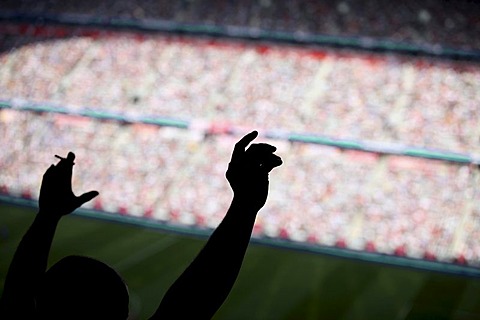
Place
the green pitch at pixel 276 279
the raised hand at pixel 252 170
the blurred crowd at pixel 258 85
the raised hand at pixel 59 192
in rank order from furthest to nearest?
the blurred crowd at pixel 258 85
the green pitch at pixel 276 279
the raised hand at pixel 59 192
the raised hand at pixel 252 170

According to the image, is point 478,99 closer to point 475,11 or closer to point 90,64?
point 475,11

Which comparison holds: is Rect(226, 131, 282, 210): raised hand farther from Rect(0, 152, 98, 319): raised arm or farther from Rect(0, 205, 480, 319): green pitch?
Rect(0, 205, 480, 319): green pitch

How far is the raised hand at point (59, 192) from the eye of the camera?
1.25 metres

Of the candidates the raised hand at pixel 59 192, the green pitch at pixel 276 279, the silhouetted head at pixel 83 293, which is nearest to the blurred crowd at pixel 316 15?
the green pitch at pixel 276 279

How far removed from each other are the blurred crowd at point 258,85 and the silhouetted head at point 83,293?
5.59m

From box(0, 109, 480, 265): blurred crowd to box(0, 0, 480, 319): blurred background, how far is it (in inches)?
0.6

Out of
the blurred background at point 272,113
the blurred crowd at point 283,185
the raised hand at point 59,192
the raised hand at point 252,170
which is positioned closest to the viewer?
the raised hand at point 252,170

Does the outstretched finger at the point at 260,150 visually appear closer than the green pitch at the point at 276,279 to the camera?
Yes

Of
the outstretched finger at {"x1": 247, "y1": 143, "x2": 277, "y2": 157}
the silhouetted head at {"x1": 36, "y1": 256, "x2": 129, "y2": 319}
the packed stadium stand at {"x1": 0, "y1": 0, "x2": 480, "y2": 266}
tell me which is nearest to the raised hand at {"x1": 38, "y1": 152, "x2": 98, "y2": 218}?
the silhouetted head at {"x1": 36, "y1": 256, "x2": 129, "y2": 319}

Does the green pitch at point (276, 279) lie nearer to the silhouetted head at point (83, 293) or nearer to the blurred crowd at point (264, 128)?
the blurred crowd at point (264, 128)

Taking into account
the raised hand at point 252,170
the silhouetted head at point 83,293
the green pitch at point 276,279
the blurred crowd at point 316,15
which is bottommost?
the green pitch at point 276,279

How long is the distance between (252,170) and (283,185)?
4.89m

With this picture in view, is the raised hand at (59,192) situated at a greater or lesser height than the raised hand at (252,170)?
lesser

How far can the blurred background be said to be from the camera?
18.5 ft
